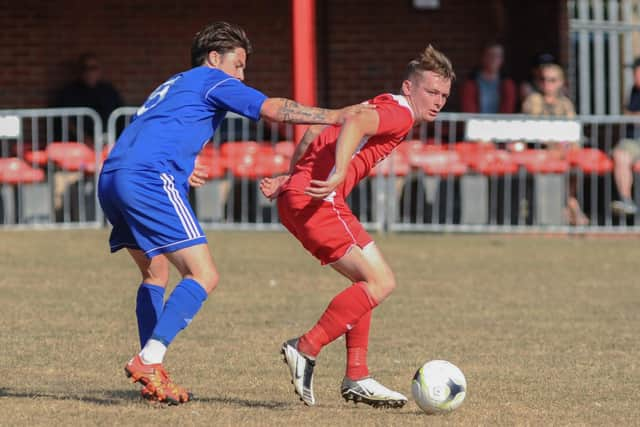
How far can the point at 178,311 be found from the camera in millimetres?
6293

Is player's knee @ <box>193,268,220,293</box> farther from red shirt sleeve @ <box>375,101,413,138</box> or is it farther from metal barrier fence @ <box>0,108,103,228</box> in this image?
metal barrier fence @ <box>0,108,103,228</box>

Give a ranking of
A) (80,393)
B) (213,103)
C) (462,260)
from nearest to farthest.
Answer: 1. (213,103)
2. (80,393)
3. (462,260)

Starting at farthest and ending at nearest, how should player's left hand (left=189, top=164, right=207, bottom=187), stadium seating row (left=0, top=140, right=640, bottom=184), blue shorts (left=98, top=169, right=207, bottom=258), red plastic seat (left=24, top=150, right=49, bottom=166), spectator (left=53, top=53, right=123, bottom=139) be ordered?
1. spectator (left=53, top=53, right=123, bottom=139)
2. red plastic seat (left=24, top=150, right=49, bottom=166)
3. stadium seating row (left=0, top=140, right=640, bottom=184)
4. player's left hand (left=189, top=164, right=207, bottom=187)
5. blue shorts (left=98, top=169, right=207, bottom=258)

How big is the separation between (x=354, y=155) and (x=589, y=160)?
8.45m

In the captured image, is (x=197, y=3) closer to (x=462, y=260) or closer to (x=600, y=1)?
(x=600, y=1)

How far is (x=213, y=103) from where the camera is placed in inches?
252

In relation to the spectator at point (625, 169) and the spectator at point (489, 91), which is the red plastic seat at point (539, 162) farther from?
the spectator at point (489, 91)

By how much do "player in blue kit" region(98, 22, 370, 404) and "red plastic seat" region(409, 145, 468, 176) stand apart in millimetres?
8295

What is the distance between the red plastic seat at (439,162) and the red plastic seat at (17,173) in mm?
3725

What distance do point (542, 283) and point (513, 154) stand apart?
3.28 m

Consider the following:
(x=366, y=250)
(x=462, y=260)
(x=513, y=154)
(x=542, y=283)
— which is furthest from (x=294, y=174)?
(x=513, y=154)

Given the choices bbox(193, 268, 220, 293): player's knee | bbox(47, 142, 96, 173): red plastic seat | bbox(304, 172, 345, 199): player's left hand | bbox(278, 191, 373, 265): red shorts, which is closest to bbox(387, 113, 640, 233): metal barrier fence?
bbox(47, 142, 96, 173): red plastic seat

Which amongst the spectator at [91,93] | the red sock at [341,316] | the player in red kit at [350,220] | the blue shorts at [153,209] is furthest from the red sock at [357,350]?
Result: the spectator at [91,93]

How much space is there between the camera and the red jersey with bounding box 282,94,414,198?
6543 mm
